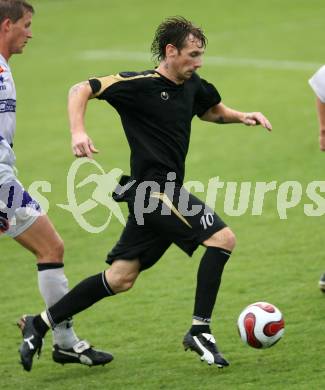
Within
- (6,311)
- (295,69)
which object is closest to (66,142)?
(295,69)

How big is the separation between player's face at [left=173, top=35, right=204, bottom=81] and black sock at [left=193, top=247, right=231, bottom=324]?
3.98 feet

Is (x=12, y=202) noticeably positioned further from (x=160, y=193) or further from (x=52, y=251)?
(x=160, y=193)

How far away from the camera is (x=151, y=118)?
713 centimetres

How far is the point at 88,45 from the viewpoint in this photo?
A: 24656mm

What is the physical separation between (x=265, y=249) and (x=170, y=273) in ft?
3.54

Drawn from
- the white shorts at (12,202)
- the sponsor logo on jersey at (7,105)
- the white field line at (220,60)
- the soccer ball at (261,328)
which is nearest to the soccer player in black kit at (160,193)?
the soccer ball at (261,328)

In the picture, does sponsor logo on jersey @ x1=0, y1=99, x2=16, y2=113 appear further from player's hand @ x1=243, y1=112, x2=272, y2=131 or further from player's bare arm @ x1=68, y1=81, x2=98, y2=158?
player's hand @ x1=243, y1=112, x2=272, y2=131

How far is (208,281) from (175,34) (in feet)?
5.52

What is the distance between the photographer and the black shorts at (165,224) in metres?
6.96

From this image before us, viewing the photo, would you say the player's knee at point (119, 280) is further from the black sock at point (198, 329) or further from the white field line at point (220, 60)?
the white field line at point (220, 60)

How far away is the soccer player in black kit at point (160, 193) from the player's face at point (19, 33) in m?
0.60

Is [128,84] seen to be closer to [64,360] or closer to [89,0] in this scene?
[64,360]

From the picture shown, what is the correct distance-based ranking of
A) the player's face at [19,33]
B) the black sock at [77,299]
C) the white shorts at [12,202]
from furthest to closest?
1. the black sock at [77,299]
2. the player's face at [19,33]
3. the white shorts at [12,202]

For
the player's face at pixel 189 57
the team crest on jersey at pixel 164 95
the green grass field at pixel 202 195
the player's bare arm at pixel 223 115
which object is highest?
the player's face at pixel 189 57
